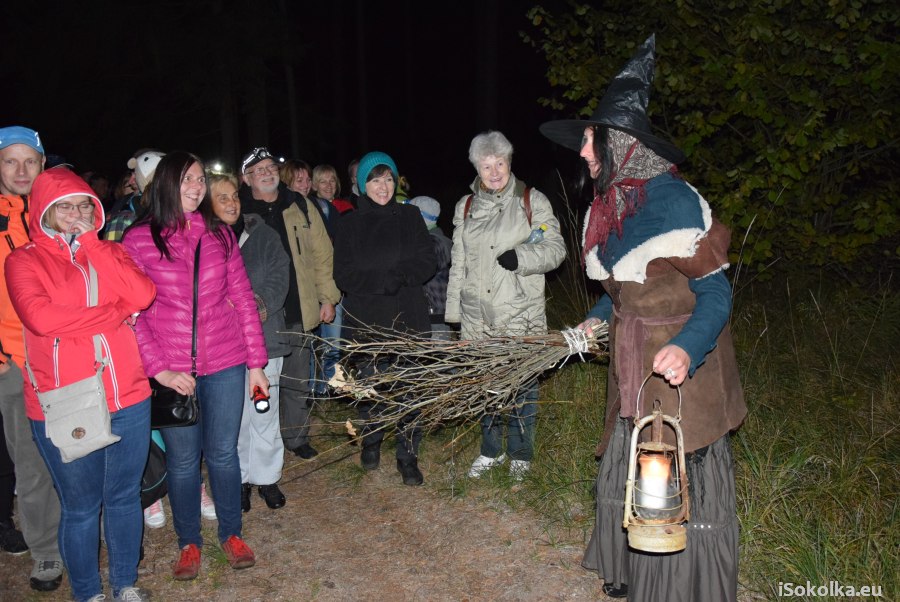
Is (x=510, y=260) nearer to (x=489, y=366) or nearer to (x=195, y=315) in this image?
(x=489, y=366)

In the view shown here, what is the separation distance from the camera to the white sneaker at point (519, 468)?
4535 millimetres

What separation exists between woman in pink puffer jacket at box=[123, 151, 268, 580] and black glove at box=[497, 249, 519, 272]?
1462 mm

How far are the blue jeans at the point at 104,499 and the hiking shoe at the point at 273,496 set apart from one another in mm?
1189

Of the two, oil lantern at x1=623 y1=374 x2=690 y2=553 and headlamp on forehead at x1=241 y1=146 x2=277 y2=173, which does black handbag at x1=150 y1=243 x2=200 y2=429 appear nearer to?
headlamp on forehead at x1=241 y1=146 x2=277 y2=173

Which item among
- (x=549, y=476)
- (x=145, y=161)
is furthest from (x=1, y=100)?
(x=549, y=476)

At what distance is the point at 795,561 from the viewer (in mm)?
3213

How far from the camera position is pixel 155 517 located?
430 centimetres

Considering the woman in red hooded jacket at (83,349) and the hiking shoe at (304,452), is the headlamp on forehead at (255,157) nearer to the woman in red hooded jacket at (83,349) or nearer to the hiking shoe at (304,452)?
the woman in red hooded jacket at (83,349)

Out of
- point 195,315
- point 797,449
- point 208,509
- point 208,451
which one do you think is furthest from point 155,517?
point 797,449

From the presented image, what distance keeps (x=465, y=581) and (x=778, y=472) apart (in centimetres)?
178

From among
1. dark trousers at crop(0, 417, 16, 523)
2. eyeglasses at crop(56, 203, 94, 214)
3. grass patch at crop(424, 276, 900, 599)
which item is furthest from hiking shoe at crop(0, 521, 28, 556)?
grass patch at crop(424, 276, 900, 599)

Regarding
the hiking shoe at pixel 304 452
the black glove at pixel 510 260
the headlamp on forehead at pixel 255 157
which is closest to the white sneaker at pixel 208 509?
the hiking shoe at pixel 304 452

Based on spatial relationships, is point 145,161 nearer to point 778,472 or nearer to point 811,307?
point 778,472

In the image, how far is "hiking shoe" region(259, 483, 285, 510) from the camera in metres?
4.52
